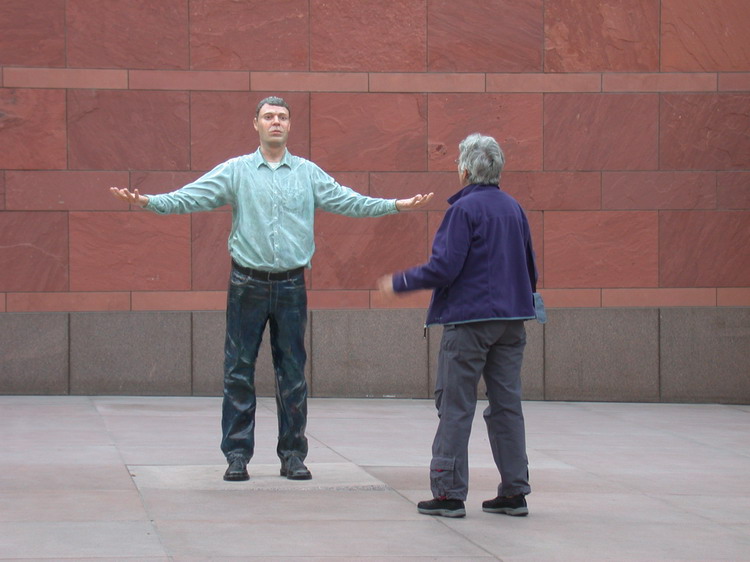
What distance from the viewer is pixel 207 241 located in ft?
35.3

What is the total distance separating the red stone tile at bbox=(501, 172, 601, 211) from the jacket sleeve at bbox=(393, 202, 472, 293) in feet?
16.9

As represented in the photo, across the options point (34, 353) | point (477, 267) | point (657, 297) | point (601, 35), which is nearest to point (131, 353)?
point (34, 353)

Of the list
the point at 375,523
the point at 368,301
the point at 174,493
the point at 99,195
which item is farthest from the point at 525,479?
the point at 99,195

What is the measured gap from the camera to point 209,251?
1077cm

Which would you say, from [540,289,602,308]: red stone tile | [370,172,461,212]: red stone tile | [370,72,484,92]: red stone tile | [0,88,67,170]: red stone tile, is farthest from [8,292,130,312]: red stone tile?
[540,289,602,308]: red stone tile

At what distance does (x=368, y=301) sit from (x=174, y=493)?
191 inches

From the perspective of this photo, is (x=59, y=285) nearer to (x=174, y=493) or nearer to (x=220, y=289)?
(x=220, y=289)

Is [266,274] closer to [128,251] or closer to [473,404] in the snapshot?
[473,404]

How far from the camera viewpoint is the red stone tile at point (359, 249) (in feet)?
35.6

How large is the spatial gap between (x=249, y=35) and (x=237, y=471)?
5.16 metres

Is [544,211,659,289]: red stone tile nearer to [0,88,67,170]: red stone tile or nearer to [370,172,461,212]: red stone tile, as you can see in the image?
[370,172,461,212]: red stone tile

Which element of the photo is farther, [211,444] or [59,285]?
[59,285]

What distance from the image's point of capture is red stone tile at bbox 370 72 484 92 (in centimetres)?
1089

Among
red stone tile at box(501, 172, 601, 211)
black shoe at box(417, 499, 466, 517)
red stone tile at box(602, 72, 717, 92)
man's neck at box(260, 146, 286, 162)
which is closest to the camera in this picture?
black shoe at box(417, 499, 466, 517)
